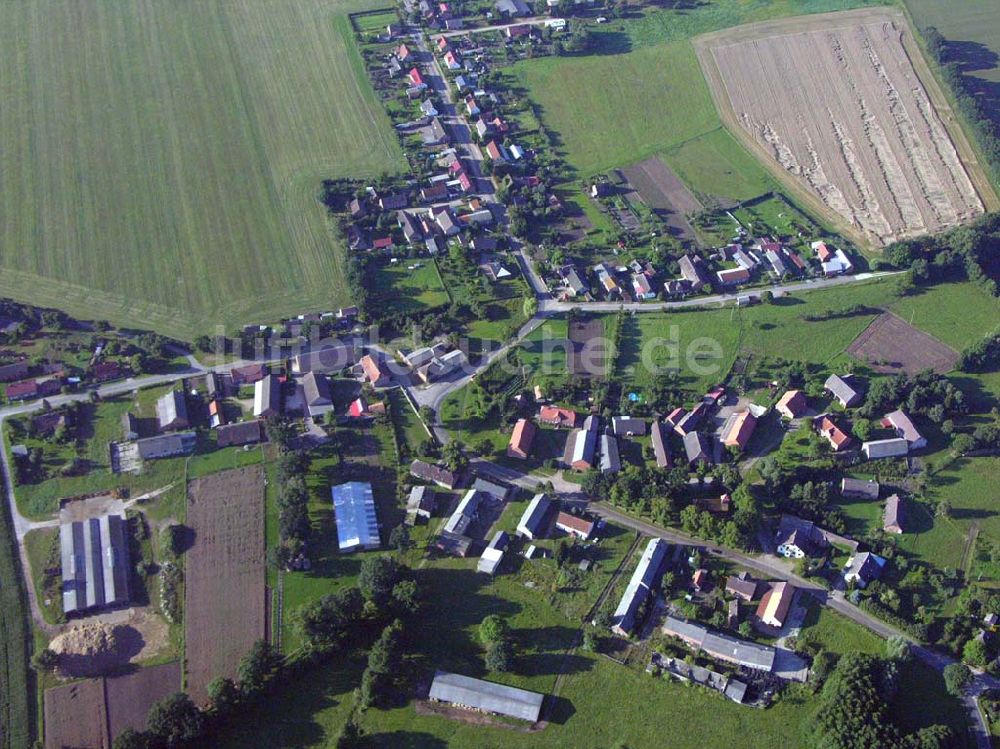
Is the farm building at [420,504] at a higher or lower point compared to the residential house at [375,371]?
lower

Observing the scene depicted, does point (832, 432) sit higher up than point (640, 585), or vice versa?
point (832, 432)

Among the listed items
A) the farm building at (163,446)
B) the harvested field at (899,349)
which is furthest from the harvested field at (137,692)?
the harvested field at (899,349)

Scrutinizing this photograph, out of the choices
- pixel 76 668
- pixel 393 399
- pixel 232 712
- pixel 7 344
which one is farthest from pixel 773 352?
pixel 7 344

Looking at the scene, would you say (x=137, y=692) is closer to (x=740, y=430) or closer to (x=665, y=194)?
(x=740, y=430)

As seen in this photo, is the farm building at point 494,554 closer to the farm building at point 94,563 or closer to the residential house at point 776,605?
the residential house at point 776,605

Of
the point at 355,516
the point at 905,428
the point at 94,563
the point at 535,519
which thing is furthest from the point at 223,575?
the point at 905,428
